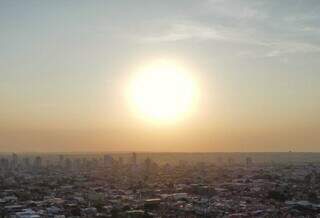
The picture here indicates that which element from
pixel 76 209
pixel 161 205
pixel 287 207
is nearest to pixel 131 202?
pixel 161 205

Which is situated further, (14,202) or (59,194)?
(59,194)

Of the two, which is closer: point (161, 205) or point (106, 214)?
point (106, 214)

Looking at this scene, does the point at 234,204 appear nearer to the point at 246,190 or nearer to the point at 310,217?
the point at 310,217

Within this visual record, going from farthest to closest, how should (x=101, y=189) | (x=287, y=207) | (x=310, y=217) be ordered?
(x=101, y=189) → (x=287, y=207) → (x=310, y=217)

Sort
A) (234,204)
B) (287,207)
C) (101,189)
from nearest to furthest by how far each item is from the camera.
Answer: (287,207) → (234,204) → (101,189)

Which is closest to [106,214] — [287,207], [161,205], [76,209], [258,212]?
[76,209]


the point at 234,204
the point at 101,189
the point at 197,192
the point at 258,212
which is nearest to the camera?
the point at 258,212

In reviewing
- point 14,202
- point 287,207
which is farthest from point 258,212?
point 14,202

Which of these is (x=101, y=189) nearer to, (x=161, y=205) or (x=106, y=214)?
(x=161, y=205)

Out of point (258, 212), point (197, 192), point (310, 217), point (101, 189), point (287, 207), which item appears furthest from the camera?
point (101, 189)
